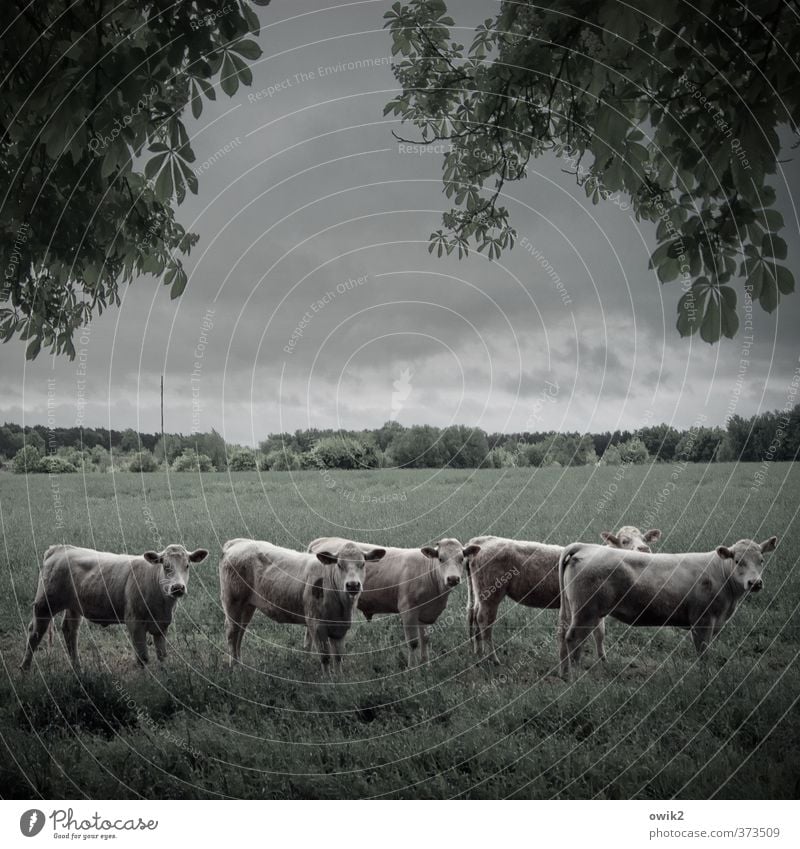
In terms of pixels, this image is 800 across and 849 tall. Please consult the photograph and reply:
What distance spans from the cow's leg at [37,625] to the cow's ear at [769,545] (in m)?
5.29

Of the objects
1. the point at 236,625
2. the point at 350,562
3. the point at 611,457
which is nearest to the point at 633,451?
the point at 611,457

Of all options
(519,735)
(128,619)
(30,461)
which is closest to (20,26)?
(30,461)

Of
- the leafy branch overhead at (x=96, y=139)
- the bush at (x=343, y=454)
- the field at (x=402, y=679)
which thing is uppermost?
the leafy branch overhead at (x=96, y=139)

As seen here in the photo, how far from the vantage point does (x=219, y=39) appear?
14.5 feet

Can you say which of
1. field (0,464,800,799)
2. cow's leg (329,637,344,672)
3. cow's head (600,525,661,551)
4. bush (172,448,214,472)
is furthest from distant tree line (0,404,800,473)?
cow's leg (329,637,344,672)

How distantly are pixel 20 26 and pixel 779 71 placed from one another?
16.1ft

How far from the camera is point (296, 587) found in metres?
5.46

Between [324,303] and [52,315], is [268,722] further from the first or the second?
[52,315]

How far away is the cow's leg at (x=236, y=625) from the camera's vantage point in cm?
482

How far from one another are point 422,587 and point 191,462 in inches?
84.0

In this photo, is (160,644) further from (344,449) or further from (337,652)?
(344,449)

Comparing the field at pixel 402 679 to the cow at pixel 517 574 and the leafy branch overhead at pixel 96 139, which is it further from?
the leafy branch overhead at pixel 96 139

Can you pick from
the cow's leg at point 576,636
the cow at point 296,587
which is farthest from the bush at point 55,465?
the cow's leg at point 576,636
